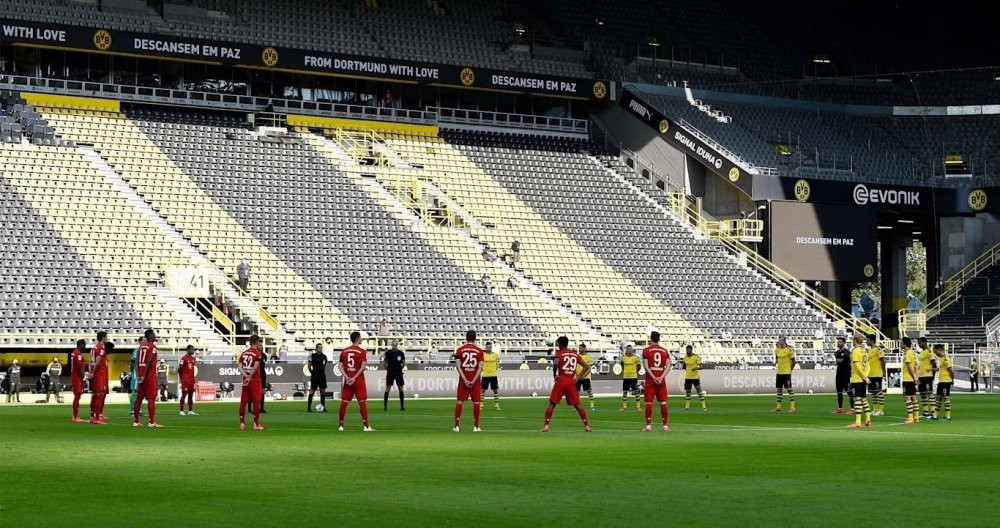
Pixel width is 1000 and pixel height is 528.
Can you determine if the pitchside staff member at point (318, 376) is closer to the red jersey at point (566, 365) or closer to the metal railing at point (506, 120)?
the red jersey at point (566, 365)

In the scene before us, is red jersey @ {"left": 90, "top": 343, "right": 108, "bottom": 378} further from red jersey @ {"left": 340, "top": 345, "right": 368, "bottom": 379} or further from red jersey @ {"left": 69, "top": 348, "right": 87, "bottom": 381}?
red jersey @ {"left": 340, "top": 345, "right": 368, "bottom": 379}

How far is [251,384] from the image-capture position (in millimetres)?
28047

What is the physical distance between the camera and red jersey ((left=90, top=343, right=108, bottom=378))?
29.7 meters

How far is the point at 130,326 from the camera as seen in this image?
4753 cm

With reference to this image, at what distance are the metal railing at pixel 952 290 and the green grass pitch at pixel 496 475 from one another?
3777cm

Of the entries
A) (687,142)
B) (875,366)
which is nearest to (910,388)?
(875,366)

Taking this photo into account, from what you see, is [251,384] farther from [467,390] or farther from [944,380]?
[944,380]

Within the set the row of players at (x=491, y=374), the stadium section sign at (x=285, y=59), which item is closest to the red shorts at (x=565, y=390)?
the row of players at (x=491, y=374)

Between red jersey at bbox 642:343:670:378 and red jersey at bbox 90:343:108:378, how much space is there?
10.6 m

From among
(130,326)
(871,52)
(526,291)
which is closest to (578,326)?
(526,291)

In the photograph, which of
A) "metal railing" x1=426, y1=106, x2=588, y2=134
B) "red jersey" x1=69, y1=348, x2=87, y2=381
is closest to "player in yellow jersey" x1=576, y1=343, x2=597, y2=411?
"red jersey" x1=69, y1=348, x2=87, y2=381

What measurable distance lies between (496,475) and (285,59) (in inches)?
1790

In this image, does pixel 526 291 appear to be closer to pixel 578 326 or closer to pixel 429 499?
pixel 578 326

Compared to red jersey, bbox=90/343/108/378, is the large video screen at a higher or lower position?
higher
